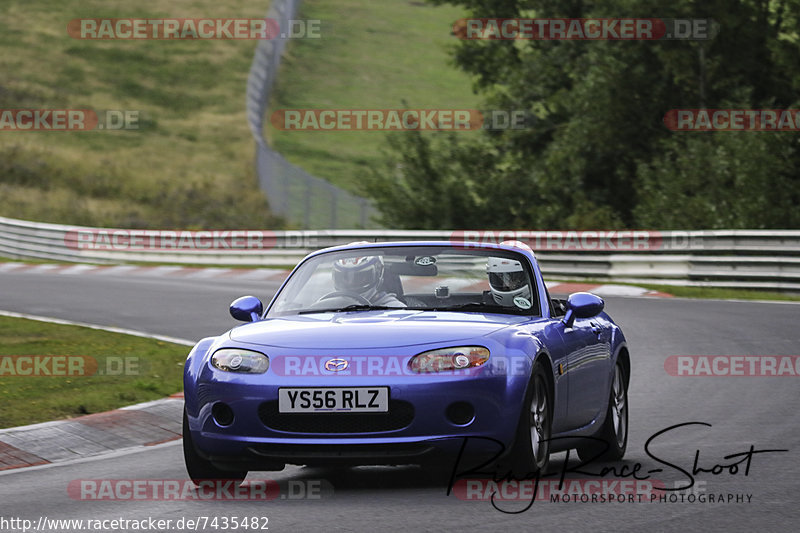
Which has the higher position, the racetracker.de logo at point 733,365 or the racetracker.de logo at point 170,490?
the racetracker.de logo at point 170,490

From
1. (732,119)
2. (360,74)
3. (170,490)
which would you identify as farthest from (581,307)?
(360,74)

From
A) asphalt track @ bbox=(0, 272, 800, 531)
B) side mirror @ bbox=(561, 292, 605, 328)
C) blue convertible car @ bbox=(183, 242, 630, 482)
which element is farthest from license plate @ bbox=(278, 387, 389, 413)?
side mirror @ bbox=(561, 292, 605, 328)

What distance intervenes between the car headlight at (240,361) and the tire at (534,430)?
1.33 m

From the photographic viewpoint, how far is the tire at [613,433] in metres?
9.29

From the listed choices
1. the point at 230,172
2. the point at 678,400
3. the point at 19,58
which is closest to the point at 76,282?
the point at 678,400

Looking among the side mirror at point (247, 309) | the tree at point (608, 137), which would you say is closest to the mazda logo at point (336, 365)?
the side mirror at point (247, 309)

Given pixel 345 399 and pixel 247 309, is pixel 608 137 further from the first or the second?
pixel 345 399

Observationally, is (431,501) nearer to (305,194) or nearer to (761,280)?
(761,280)

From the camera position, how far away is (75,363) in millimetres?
14492

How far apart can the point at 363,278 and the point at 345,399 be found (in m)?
1.62

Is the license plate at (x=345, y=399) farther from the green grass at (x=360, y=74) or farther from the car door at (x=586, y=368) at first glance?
the green grass at (x=360, y=74)

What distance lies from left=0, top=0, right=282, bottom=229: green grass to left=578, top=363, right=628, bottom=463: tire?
3055 centimetres

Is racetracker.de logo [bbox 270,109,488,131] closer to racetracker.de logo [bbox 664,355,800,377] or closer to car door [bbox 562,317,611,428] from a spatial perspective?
racetracker.de logo [bbox 664,355,800,377]

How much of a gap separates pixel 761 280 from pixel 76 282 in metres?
12.0
